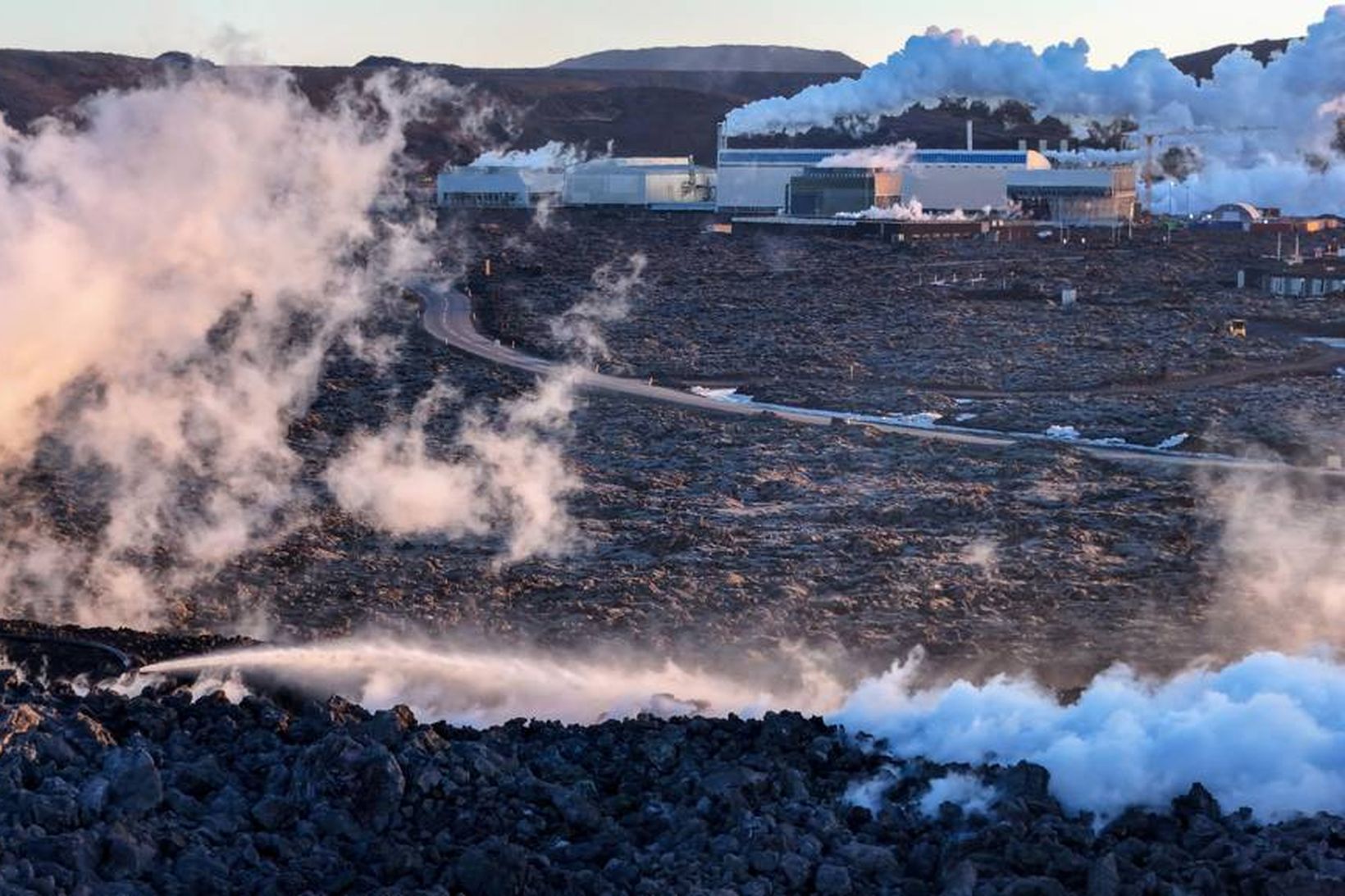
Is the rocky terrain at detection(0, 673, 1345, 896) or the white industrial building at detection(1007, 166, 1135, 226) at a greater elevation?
the rocky terrain at detection(0, 673, 1345, 896)

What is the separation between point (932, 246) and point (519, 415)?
56.4 m

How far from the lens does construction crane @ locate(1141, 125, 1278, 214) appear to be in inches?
5202

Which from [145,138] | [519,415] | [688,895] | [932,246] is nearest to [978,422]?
[519,415]

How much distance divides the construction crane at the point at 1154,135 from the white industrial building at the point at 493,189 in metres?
42.4

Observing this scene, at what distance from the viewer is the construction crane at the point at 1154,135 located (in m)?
132

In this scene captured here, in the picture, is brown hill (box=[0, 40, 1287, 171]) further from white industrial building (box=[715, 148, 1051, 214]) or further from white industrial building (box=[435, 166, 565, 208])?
white industrial building (box=[435, 166, 565, 208])

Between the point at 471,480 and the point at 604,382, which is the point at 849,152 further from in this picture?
the point at 471,480

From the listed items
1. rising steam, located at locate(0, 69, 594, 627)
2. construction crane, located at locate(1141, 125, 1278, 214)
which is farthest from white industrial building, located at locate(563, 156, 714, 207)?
rising steam, located at locate(0, 69, 594, 627)

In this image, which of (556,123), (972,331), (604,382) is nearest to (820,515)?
(604,382)

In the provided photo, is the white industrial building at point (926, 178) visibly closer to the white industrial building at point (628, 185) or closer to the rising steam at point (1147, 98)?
the white industrial building at point (628, 185)

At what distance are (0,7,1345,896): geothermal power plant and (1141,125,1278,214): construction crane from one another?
169 feet

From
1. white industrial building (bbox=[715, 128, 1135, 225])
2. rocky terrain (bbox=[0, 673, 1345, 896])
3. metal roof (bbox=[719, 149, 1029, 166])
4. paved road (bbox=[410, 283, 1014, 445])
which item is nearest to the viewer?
rocky terrain (bbox=[0, 673, 1345, 896])

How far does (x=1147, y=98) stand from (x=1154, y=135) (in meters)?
5.26

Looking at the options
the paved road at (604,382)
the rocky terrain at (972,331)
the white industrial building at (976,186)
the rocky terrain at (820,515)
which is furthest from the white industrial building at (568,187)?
the rocky terrain at (820,515)
